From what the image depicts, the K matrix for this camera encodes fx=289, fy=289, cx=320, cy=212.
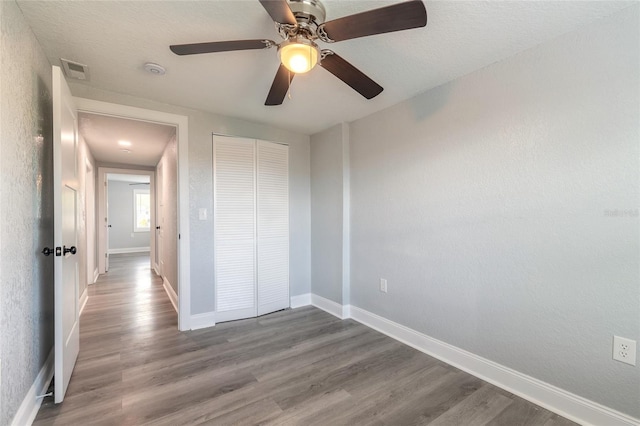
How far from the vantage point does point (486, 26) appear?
1628 mm

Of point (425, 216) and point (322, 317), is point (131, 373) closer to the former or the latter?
point (322, 317)

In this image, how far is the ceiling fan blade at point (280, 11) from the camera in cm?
112

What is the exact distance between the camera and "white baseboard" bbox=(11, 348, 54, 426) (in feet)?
4.86

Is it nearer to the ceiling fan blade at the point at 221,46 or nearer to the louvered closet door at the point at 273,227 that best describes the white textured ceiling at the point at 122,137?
the louvered closet door at the point at 273,227

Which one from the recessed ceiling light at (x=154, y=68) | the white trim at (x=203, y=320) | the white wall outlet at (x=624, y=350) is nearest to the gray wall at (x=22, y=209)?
the recessed ceiling light at (x=154, y=68)

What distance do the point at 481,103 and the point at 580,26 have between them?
0.61m

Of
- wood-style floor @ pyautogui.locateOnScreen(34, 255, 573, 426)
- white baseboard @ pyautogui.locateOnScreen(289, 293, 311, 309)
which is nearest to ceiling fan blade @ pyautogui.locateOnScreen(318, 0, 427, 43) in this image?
wood-style floor @ pyautogui.locateOnScreen(34, 255, 573, 426)

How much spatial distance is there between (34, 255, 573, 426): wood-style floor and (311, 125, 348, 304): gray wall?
58 centimetres

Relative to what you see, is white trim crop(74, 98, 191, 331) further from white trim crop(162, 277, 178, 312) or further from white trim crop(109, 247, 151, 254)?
white trim crop(109, 247, 151, 254)

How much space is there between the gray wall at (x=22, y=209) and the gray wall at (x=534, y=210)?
2591 mm

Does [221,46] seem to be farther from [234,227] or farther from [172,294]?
[172,294]

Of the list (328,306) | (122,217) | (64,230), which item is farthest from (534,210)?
(122,217)

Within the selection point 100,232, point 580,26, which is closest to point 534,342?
point 580,26

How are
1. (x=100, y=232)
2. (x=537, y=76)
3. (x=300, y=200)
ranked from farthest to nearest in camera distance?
(x=100, y=232)
(x=300, y=200)
(x=537, y=76)
